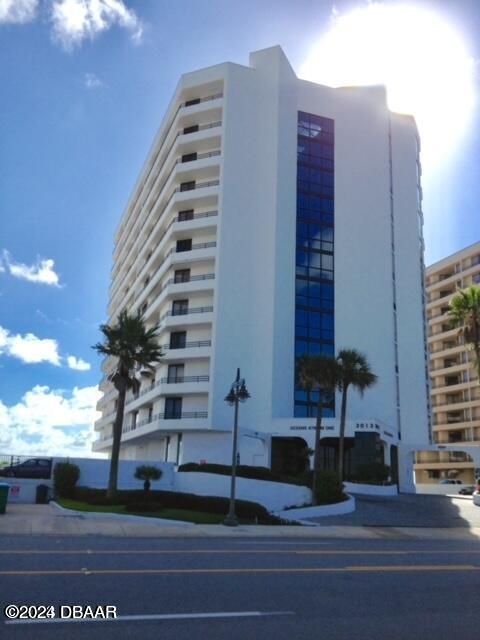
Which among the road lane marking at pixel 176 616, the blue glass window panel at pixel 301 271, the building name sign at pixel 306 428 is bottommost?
the road lane marking at pixel 176 616

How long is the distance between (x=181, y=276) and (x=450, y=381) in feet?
176

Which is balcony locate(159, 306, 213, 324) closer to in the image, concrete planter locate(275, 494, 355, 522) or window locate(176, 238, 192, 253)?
window locate(176, 238, 192, 253)

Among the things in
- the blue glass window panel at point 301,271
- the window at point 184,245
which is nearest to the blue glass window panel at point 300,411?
the blue glass window panel at point 301,271

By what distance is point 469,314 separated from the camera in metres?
40.8

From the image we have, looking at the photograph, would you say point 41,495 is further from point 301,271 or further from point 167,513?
point 301,271

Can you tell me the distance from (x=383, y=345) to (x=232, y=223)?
60.5ft

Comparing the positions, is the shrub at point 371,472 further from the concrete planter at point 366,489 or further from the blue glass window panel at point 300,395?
the blue glass window panel at point 300,395

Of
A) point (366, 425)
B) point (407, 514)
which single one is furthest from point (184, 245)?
point (407, 514)

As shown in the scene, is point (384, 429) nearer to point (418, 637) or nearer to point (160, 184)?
point (160, 184)

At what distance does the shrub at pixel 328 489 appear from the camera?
111 ft

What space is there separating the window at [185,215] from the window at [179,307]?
26.0ft

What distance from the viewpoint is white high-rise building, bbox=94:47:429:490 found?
163 ft

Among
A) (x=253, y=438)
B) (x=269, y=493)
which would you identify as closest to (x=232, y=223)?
(x=253, y=438)

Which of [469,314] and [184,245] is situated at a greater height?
[184,245]
